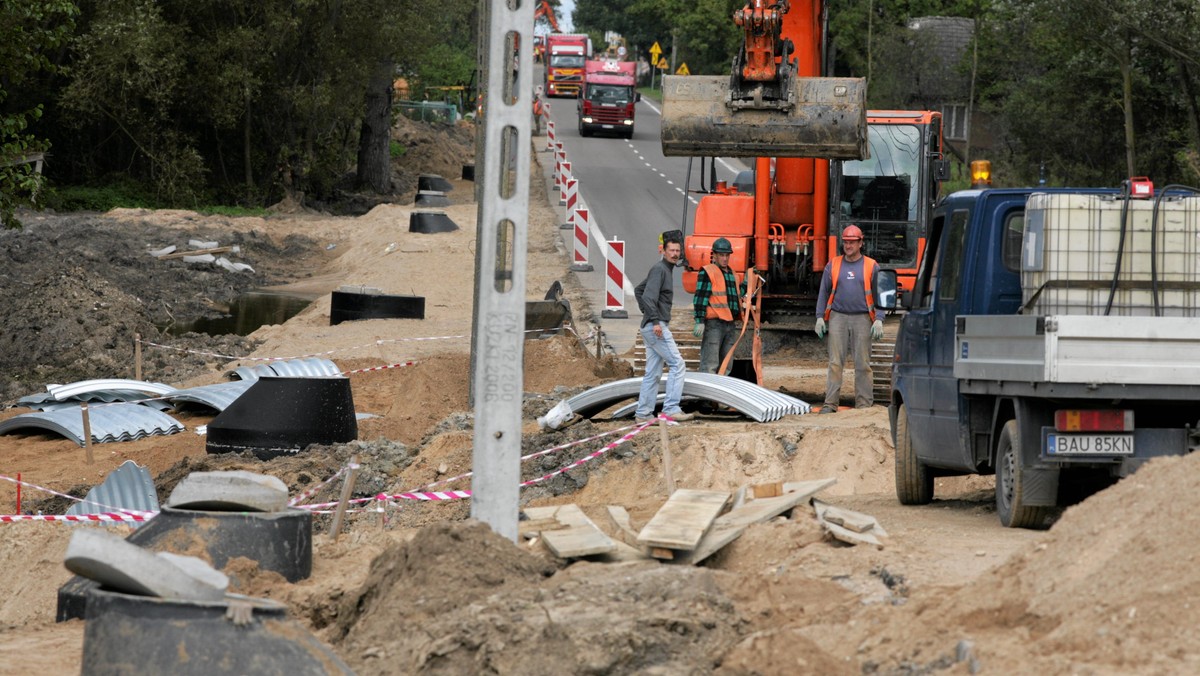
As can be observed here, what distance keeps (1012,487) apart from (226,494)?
460cm

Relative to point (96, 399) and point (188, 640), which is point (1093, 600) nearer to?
point (188, 640)

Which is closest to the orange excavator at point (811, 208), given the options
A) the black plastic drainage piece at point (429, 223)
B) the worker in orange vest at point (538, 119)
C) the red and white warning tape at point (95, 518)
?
the red and white warning tape at point (95, 518)

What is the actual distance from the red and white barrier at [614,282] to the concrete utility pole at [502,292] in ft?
49.2

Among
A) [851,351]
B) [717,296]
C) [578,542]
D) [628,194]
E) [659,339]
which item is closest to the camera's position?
[578,542]

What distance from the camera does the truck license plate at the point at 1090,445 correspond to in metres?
8.47

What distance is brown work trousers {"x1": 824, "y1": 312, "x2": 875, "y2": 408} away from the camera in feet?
48.4

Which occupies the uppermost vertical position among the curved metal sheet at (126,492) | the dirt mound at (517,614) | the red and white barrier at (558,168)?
the red and white barrier at (558,168)

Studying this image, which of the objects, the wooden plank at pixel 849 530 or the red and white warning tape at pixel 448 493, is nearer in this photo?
the wooden plank at pixel 849 530

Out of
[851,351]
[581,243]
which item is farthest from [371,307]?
[851,351]

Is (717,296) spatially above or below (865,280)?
below

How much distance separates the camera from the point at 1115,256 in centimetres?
867

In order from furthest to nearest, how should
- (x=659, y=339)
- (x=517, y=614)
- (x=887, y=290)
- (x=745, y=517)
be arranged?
(x=659, y=339) → (x=887, y=290) → (x=745, y=517) → (x=517, y=614)

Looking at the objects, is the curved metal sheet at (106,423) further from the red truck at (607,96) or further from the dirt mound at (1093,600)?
the red truck at (607,96)

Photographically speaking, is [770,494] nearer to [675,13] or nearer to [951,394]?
[951,394]
